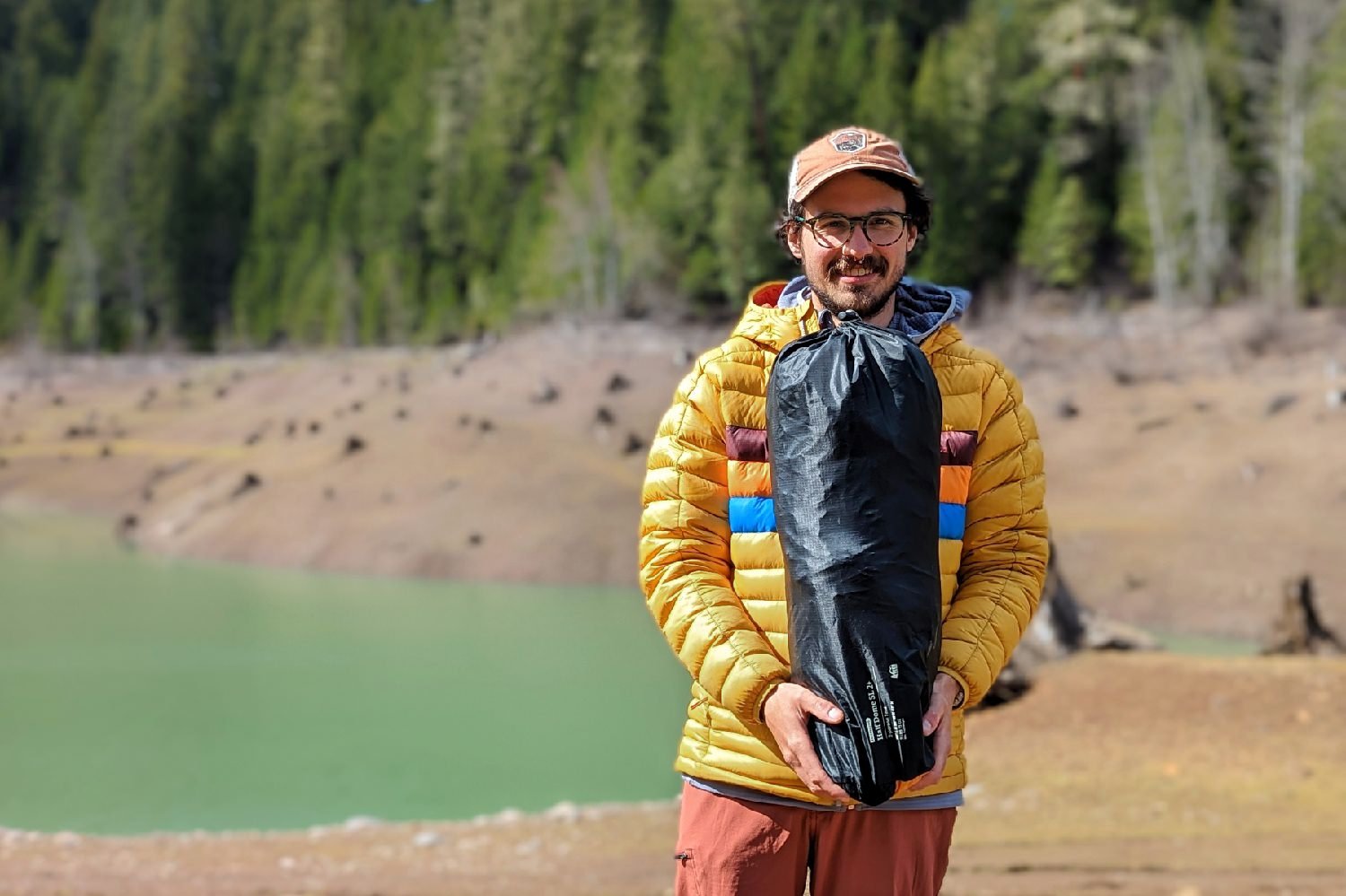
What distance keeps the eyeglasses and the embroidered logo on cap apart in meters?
Answer: 0.12

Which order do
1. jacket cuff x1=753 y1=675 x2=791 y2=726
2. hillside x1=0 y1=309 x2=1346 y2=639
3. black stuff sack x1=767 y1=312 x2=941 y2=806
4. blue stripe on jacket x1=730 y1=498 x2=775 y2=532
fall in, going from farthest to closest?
hillside x1=0 y1=309 x2=1346 y2=639 < blue stripe on jacket x1=730 y1=498 x2=775 y2=532 < jacket cuff x1=753 y1=675 x2=791 y2=726 < black stuff sack x1=767 y1=312 x2=941 y2=806

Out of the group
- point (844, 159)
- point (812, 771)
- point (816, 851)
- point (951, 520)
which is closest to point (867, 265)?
point (844, 159)

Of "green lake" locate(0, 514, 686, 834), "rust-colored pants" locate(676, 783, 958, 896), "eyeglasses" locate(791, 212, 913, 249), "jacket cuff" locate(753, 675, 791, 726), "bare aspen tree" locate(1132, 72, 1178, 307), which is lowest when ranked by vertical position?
"green lake" locate(0, 514, 686, 834)

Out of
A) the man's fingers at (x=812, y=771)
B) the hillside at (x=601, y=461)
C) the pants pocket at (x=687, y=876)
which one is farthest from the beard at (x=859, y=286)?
the hillside at (x=601, y=461)

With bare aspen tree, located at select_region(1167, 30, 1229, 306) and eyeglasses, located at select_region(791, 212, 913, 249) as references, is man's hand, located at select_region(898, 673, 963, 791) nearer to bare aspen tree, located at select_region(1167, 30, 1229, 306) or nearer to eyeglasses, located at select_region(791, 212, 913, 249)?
eyeglasses, located at select_region(791, 212, 913, 249)

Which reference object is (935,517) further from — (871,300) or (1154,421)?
(1154,421)

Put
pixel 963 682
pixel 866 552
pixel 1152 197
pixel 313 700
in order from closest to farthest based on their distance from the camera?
pixel 866 552
pixel 963 682
pixel 313 700
pixel 1152 197

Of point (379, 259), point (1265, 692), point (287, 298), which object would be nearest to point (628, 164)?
→ point (379, 259)

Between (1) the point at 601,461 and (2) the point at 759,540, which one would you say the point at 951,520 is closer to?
(2) the point at 759,540

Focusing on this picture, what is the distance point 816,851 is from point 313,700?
13.9 meters

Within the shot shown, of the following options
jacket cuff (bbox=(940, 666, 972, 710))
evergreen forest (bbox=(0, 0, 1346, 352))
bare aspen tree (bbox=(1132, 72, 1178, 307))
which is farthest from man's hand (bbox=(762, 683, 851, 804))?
bare aspen tree (bbox=(1132, 72, 1178, 307))

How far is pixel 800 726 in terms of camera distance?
247 cm

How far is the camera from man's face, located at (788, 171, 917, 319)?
267cm

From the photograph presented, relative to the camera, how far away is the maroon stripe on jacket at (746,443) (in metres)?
2.65
